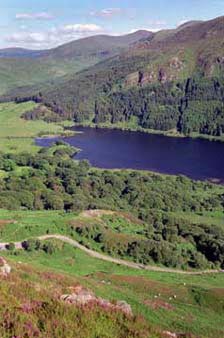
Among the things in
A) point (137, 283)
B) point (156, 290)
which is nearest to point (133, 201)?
point (137, 283)

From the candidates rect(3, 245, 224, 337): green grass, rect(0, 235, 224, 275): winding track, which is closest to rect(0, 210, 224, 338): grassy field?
rect(3, 245, 224, 337): green grass

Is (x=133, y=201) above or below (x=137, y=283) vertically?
below

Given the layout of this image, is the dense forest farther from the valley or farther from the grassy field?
the grassy field

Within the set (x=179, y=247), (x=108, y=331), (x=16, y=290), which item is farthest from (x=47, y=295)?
(x=179, y=247)

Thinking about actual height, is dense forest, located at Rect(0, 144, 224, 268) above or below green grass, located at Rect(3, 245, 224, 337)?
below

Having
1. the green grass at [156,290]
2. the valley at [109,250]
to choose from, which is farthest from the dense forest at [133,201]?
the green grass at [156,290]

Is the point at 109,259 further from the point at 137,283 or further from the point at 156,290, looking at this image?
the point at 156,290

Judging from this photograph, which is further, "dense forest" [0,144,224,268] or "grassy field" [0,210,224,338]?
"dense forest" [0,144,224,268]

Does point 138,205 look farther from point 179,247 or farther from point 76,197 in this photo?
point 179,247
